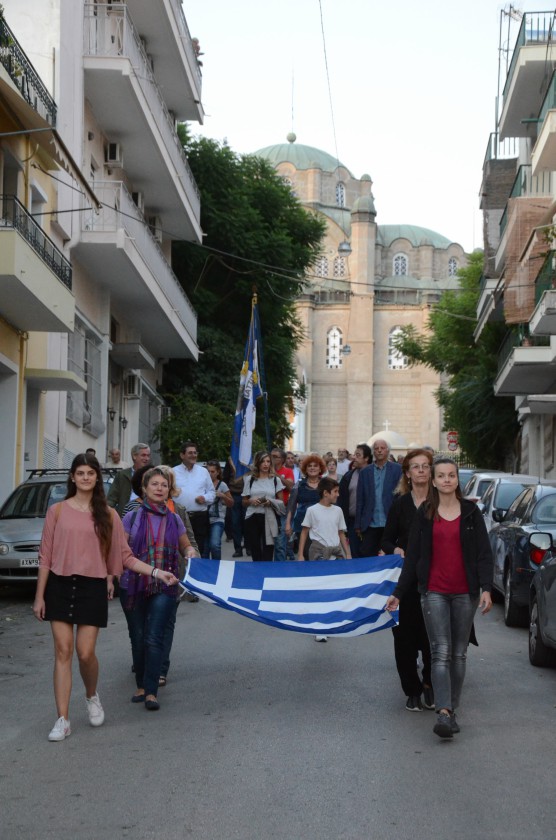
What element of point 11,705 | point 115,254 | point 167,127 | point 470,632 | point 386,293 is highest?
point 386,293

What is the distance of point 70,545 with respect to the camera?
27.5 ft

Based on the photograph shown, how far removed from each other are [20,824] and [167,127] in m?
27.1

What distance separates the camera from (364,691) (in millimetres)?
9797

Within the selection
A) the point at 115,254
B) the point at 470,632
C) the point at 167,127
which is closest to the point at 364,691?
the point at 470,632

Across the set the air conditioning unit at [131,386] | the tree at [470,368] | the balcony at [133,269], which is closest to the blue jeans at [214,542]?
the balcony at [133,269]

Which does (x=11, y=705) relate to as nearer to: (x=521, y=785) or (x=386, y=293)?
(x=521, y=785)

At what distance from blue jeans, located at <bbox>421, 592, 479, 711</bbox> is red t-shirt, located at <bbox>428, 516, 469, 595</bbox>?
2.3 inches

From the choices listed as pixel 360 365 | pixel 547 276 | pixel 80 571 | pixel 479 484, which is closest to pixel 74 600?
pixel 80 571

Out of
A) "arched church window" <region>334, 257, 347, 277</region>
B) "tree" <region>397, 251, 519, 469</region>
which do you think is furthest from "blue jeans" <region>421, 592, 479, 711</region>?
"arched church window" <region>334, 257, 347, 277</region>

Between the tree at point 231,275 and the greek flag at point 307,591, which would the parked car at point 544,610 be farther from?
the tree at point 231,275

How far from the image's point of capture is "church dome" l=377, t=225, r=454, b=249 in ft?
Answer: 437

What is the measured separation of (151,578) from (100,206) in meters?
17.6

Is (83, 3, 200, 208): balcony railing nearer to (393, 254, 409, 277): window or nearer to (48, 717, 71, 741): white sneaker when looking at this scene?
(48, 717, 71, 741): white sneaker

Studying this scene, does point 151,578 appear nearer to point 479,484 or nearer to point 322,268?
point 479,484
